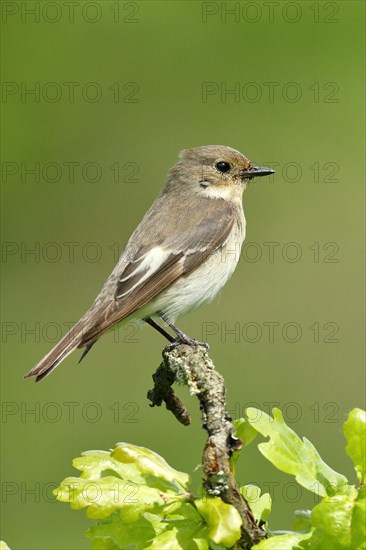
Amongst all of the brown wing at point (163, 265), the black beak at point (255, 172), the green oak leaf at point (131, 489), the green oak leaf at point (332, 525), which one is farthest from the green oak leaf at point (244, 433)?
the black beak at point (255, 172)

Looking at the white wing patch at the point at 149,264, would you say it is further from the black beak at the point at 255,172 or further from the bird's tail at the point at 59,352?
the black beak at the point at 255,172

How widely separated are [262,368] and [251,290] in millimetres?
1371

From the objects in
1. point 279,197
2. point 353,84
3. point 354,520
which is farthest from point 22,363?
point 354,520

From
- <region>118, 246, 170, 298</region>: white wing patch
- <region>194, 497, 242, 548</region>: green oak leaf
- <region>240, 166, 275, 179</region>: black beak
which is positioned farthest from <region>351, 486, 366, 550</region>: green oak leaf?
<region>240, 166, 275, 179</region>: black beak

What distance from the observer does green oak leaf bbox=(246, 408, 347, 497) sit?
1.88m

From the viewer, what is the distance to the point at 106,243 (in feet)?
32.8

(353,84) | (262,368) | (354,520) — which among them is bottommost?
(262,368)

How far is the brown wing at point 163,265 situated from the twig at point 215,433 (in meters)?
1.52

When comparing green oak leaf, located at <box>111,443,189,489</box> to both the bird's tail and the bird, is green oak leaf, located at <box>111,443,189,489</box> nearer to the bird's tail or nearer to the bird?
the bird's tail

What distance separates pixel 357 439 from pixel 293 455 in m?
0.13

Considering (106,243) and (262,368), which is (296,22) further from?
(262,368)

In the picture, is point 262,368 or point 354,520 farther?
point 262,368

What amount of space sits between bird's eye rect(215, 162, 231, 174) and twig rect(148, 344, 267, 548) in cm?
256

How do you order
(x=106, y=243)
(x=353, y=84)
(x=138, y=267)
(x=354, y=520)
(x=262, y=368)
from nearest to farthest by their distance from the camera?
(x=354, y=520) < (x=138, y=267) < (x=262, y=368) < (x=106, y=243) < (x=353, y=84)
